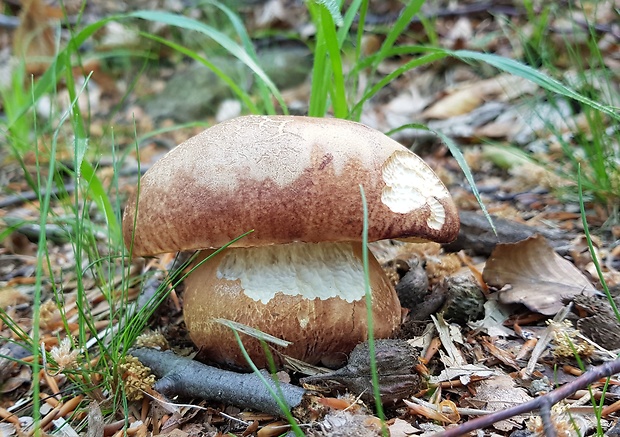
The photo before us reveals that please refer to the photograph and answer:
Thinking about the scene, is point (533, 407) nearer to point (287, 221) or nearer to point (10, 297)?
A: point (287, 221)

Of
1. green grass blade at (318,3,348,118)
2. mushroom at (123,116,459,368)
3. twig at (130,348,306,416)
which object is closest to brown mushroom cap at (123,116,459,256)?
mushroom at (123,116,459,368)

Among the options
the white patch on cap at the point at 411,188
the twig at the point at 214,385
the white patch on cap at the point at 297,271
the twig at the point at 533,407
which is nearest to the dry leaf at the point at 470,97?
the white patch on cap at the point at 411,188

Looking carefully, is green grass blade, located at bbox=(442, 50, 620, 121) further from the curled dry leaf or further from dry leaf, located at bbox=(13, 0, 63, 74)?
dry leaf, located at bbox=(13, 0, 63, 74)

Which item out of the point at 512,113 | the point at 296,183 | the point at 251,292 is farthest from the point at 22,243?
the point at 512,113

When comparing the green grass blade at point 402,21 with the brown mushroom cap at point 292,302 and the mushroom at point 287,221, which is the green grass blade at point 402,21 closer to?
the mushroom at point 287,221

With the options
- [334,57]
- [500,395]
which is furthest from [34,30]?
[500,395]

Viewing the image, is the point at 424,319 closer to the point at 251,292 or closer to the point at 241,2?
the point at 251,292

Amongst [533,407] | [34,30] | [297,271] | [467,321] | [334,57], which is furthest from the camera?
[34,30]
